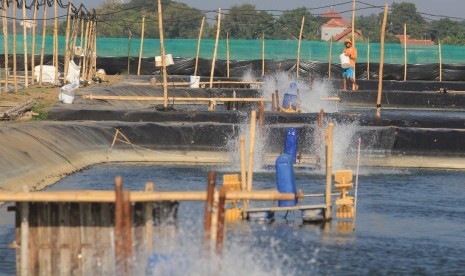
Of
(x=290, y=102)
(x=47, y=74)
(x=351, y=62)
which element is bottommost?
(x=290, y=102)

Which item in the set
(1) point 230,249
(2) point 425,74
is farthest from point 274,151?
(2) point 425,74

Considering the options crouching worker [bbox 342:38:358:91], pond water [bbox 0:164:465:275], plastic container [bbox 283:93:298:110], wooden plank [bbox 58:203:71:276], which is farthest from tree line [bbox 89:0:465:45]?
wooden plank [bbox 58:203:71:276]

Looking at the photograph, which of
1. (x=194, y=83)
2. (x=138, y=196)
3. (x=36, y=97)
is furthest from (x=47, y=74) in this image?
(x=138, y=196)

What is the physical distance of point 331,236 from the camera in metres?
18.9

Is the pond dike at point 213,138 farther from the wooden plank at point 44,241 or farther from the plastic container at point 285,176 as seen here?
the wooden plank at point 44,241

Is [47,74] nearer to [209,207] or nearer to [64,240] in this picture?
[64,240]

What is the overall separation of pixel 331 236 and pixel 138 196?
748 cm

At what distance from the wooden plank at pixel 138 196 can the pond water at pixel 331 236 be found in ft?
2.55

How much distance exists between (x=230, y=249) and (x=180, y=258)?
60.9 inches

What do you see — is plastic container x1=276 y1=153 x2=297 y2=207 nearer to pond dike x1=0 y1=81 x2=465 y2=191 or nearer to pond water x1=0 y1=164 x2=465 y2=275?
pond water x1=0 y1=164 x2=465 y2=275

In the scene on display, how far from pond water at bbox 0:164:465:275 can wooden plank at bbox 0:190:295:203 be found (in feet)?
2.55

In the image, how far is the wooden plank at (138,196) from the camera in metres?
11.9

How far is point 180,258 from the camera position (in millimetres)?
12492

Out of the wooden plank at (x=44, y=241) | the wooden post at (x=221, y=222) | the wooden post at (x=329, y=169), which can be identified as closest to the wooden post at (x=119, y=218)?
the wooden post at (x=221, y=222)
